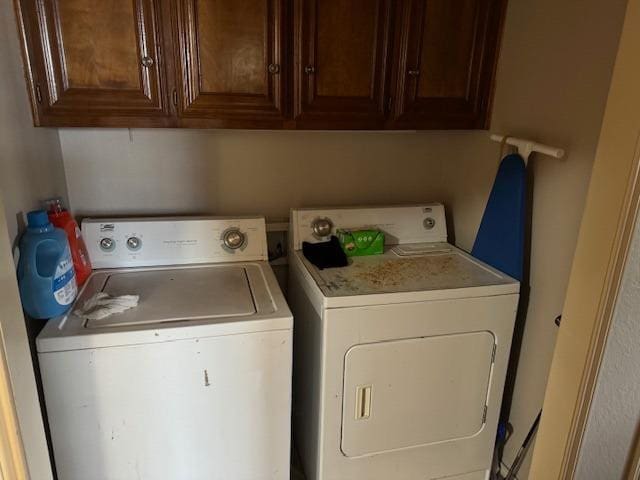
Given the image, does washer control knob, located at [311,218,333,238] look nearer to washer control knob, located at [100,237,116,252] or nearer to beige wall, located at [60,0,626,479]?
beige wall, located at [60,0,626,479]

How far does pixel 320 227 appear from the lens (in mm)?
1955

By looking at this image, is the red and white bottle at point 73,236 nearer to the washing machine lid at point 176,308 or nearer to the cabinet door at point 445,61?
the washing machine lid at point 176,308

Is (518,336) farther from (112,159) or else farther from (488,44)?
(112,159)

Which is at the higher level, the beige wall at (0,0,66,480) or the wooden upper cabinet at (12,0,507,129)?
the wooden upper cabinet at (12,0,507,129)

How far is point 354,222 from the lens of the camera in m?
2.00

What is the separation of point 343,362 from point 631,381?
0.88 m

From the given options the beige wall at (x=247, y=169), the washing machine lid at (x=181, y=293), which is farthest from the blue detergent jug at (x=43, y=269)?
the beige wall at (x=247, y=169)

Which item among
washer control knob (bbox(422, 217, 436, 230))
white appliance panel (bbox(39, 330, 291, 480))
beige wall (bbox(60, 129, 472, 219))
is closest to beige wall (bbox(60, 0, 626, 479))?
beige wall (bbox(60, 129, 472, 219))

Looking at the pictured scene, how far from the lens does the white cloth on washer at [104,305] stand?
1423mm

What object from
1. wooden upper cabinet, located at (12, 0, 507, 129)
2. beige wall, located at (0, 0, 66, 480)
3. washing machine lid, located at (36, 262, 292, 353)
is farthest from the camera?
wooden upper cabinet, located at (12, 0, 507, 129)

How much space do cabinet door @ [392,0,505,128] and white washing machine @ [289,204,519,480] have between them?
0.58 m

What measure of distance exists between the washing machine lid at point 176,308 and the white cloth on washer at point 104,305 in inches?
0.6

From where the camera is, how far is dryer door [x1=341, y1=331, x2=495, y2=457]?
1592 millimetres

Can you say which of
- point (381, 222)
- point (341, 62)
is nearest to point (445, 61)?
point (341, 62)
